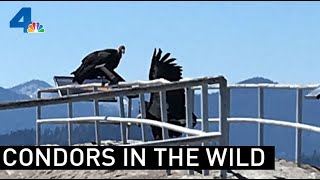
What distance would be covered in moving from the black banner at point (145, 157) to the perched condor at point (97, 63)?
764 cm

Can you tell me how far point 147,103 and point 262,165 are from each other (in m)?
4.77

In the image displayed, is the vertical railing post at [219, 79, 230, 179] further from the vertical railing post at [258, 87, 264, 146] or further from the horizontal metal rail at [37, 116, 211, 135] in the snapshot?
the vertical railing post at [258, 87, 264, 146]

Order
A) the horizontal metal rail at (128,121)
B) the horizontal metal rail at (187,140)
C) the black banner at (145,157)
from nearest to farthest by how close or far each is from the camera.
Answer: the horizontal metal rail at (187,140) < the black banner at (145,157) < the horizontal metal rail at (128,121)

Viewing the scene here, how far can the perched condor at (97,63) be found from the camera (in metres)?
15.6

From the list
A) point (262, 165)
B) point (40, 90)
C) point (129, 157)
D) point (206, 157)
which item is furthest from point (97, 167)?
point (40, 90)

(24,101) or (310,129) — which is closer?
(24,101)

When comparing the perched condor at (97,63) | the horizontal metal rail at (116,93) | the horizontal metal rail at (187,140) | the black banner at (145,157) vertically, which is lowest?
the black banner at (145,157)

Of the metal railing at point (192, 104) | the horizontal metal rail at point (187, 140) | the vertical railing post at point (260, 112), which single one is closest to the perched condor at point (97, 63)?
the metal railing at point (192, 104)

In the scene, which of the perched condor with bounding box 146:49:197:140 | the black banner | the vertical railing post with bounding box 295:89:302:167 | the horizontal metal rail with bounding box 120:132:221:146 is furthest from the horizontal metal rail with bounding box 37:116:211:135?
the vertical railing post with bounding box 295:89:302:167

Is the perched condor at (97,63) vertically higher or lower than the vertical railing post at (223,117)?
higher

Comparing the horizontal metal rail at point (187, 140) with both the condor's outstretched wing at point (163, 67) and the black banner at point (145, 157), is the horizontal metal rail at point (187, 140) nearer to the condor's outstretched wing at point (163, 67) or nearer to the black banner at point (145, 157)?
the black banner at point (145, 157)

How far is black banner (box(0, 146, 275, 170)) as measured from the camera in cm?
747

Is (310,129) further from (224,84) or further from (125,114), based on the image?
(125,114)

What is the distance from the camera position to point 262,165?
25.6 ft
